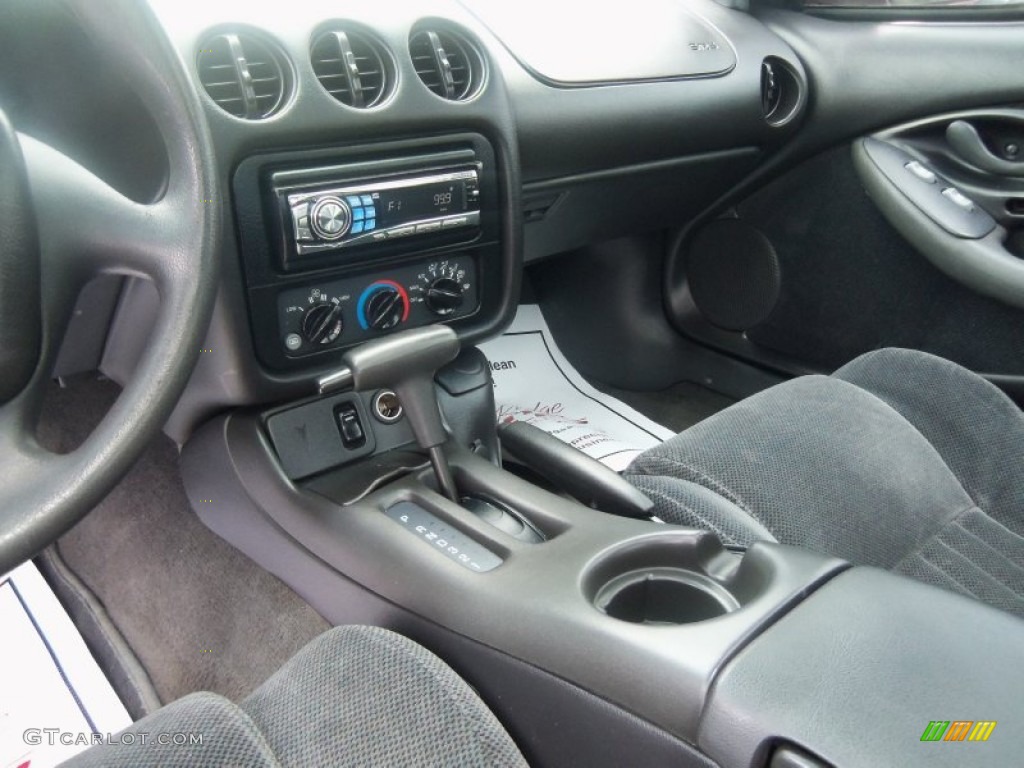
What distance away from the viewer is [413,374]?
77cm

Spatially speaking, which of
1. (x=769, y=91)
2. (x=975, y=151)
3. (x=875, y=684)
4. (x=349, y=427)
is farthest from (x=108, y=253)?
(x=975, y=151)

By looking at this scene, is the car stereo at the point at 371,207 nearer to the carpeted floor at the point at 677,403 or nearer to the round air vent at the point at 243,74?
the round air vent at the point at 243,74

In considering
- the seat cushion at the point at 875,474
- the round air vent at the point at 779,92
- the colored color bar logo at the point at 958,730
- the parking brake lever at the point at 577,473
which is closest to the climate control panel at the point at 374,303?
the parking brake lever at the point at 577,473

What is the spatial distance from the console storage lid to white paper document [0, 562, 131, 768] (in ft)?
2.31

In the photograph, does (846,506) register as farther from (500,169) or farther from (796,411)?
(500,169)

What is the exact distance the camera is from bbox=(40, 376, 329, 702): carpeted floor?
39.4 inches

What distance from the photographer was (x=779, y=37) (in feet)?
4.72

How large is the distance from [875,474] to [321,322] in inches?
21.2

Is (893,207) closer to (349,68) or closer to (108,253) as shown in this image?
(349,68)

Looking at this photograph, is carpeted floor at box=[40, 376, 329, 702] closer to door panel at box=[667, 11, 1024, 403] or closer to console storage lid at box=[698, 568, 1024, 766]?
console storage lid at box=[698, 568, 1024, 766]

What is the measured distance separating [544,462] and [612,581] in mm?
246

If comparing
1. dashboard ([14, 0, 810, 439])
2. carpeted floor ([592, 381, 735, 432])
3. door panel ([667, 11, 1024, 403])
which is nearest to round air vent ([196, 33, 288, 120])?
dashboard ([14, 0, 810, 439])

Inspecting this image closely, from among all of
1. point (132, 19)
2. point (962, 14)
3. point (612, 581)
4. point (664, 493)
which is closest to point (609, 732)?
point (612, 581)

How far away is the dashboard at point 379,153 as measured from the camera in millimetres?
767
